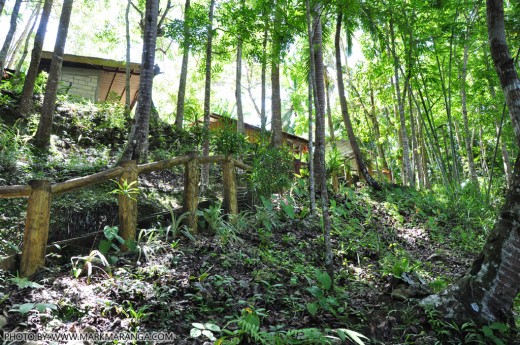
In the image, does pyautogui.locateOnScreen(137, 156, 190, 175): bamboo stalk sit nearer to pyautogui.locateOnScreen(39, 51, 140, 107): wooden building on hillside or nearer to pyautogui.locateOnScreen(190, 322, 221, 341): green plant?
pyautogui.locateOnScreen(190, 322, 221, 341): green plant

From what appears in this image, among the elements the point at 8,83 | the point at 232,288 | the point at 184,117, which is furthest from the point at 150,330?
the point at 184,117

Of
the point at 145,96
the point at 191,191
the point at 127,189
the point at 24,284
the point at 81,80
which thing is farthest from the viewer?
the point at 81,80

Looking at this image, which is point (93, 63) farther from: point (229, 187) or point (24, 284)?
point (24, 284)

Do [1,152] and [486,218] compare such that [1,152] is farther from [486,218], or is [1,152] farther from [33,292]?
[486,218]

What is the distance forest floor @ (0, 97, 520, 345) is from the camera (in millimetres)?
2936

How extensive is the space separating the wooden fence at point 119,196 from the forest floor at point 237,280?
0.58 feet

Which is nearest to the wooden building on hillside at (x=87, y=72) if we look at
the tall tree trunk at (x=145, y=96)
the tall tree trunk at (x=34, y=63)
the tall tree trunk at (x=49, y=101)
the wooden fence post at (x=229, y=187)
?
the tall tree trunk at (x=34, y=63)

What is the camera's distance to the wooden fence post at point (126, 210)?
4434 mm

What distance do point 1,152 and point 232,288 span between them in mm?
5338

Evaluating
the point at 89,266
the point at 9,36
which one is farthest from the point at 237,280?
the point at 9,36

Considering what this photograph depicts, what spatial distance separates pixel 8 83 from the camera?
10.2 metres

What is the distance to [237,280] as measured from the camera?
13.2ft

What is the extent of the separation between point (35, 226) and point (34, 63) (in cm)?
673

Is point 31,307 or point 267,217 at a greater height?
point 267,217
